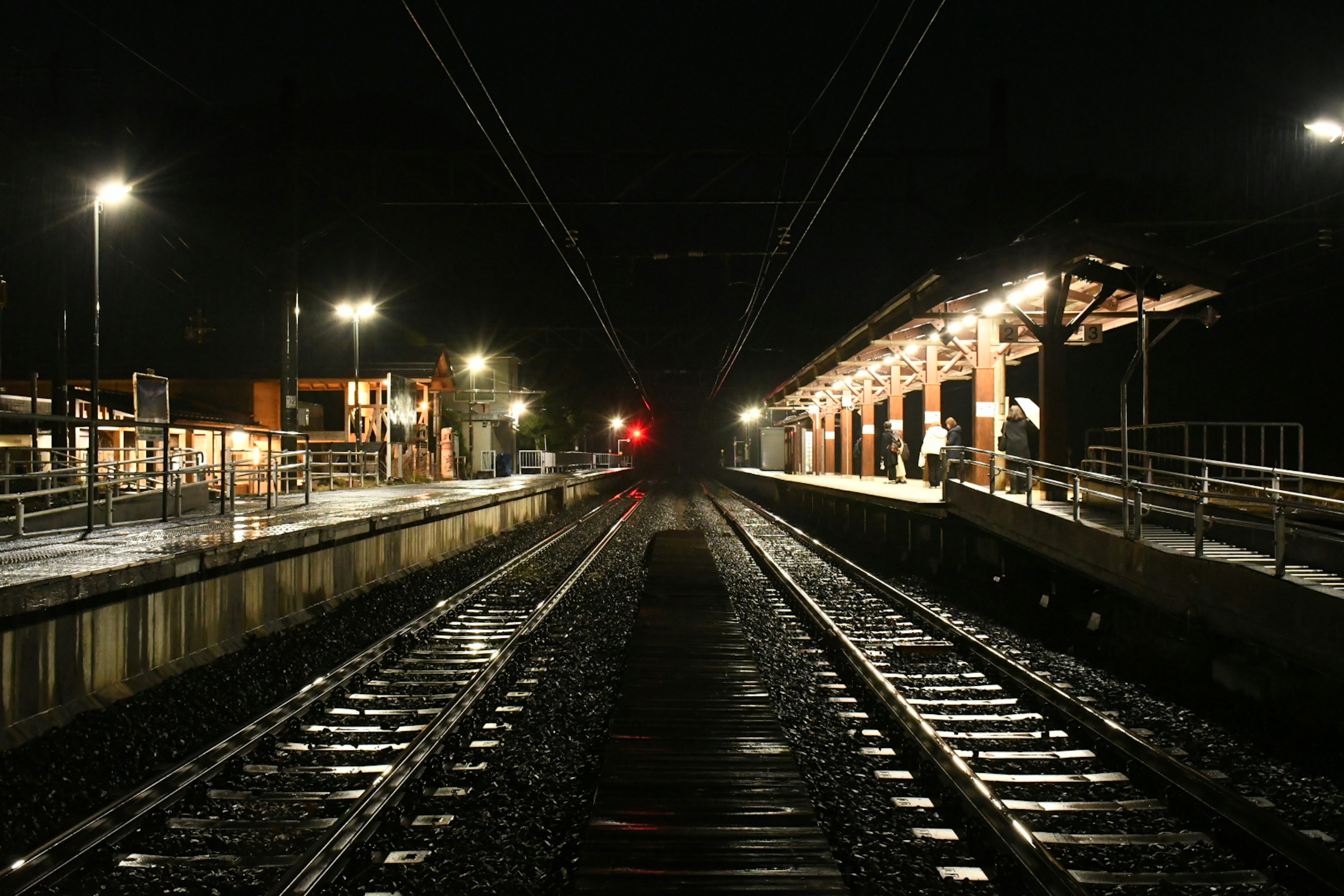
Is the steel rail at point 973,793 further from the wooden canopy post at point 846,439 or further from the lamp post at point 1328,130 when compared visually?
the wooden canopy post at point 846,439

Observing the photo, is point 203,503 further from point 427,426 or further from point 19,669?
point 427,426

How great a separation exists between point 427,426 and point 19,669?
3222cm

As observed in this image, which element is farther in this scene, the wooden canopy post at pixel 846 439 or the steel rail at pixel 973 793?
the wooden canopy post at pixel 846 439

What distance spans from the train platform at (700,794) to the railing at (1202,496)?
363cm

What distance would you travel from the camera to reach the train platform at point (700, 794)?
3875mm

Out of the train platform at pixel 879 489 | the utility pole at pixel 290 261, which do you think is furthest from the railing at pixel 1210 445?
the utility pole at pixel 290 261

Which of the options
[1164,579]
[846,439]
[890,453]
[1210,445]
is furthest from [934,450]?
[846,439]

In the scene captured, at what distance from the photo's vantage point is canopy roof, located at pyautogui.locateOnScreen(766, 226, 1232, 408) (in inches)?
464

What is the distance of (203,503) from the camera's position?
1487cm

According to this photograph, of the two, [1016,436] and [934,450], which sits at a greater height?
[1016,436]

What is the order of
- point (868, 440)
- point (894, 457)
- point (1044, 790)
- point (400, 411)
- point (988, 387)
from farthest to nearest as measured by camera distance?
point (868, 440) → point (400, 411) → point (894, 457) → point (988, 387) → point (1044, 790)

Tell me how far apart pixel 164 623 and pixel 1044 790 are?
635cm

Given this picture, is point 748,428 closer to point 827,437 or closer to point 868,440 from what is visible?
point 827,437

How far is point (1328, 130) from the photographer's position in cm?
1320
